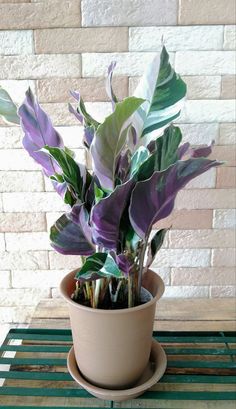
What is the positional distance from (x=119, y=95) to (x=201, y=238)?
1.41 ft

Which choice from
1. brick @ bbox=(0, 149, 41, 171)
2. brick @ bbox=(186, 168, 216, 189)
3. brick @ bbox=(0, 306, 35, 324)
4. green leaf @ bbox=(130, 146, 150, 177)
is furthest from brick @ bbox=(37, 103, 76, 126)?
brick @ bbox=(0, 306, 35, 324)

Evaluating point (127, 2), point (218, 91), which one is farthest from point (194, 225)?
point (127, 2)

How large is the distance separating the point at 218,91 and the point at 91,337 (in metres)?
0.65

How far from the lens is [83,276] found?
562 mm

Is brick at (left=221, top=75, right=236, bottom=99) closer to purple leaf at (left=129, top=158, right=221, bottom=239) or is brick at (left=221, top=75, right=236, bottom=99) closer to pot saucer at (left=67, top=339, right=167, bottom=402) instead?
purple leaf at (left=129, top=158, right=221, bottom=239)

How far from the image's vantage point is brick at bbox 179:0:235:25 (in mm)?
879

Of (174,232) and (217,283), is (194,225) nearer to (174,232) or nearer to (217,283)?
(174,232)

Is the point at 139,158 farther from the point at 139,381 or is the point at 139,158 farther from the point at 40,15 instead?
the point at 40,15

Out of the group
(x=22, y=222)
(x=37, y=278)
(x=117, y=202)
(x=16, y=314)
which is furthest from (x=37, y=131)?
(x=16, y=314)

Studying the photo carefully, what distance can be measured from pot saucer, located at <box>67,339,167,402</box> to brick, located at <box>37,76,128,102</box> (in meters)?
0.58

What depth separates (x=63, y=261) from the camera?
41.8 inches

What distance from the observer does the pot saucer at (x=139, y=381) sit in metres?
0.65

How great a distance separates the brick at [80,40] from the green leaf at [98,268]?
56cm

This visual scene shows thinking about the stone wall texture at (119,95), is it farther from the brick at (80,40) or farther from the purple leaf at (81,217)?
the purple leaf at (81,217)
